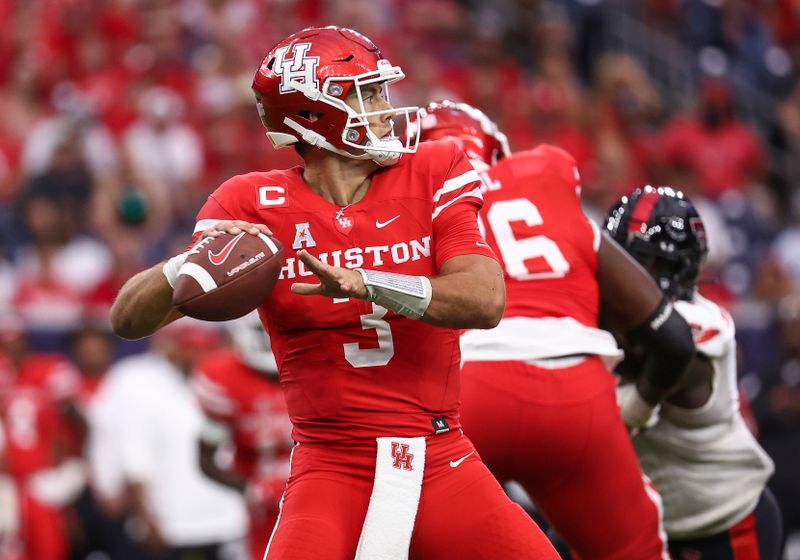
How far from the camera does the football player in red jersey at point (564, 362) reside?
448 centimetres

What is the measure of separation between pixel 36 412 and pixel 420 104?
371 centimetres

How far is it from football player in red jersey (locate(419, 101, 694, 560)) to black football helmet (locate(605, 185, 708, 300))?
27cm

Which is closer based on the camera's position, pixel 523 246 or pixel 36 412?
pixel 523 246

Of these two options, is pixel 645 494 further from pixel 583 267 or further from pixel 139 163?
pixel 139 163

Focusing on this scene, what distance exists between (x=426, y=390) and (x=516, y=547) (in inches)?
18.7

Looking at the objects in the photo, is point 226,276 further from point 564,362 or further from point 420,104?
point 420,104

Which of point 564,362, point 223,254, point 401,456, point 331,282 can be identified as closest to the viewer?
point 331,282

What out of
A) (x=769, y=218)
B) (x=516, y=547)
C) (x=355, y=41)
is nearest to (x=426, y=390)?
(x=516, y=547)

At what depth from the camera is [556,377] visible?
451 centimetres

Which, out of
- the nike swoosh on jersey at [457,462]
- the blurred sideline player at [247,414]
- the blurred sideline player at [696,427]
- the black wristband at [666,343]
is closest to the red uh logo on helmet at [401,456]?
the nike swoosh on jersey at [457,462]

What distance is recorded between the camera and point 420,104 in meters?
10.7

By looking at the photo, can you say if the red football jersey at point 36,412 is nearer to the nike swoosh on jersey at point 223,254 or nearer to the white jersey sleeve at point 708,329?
the white jersey sleeve at point 708,329

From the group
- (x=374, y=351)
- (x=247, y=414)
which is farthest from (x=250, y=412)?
(x=374, y=351)

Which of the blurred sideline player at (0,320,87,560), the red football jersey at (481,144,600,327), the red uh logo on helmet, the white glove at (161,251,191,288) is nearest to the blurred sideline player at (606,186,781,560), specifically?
the red football jersey at (481,144,600,327)
